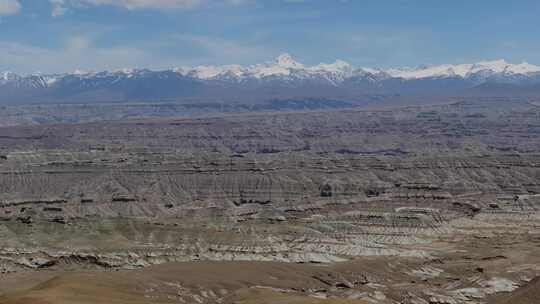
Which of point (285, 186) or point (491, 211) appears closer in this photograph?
point (491, 211)

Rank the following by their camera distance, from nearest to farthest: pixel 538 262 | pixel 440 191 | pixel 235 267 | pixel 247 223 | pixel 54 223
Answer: pixel 235 267 → pixel 538 262 → pixel 54 223 → pixel 247 223 → pixel 440 191

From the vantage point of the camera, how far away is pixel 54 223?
135625mm

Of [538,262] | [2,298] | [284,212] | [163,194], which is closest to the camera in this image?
[2,298]

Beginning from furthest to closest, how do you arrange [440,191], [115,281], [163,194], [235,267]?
1. [163,194]
2. [440,191]
3. [235,267]
4. [115,281]

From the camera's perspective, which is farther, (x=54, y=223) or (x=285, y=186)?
(x=285, y=186)

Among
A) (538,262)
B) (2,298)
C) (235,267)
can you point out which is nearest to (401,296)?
(235,267)

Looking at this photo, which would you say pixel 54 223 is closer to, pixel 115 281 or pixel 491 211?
pixel 115 281

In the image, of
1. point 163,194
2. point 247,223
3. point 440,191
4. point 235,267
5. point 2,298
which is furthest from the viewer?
point 163,194

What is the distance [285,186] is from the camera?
Answer: 19912 cm

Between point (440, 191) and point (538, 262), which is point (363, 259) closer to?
point (538, 262)

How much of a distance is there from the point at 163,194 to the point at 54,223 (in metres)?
64.0

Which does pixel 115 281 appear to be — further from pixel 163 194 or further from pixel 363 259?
pixel 163 194

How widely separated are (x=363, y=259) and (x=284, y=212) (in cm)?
4409

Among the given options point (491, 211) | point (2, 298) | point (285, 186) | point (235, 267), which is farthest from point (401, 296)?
point (285, 186)
